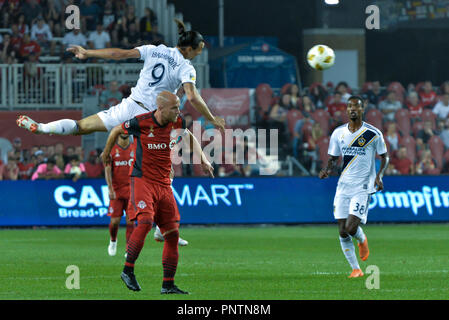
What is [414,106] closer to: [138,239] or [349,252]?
[349,252]

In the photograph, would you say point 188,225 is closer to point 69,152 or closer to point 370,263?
point 69,152

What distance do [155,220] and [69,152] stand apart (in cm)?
1506

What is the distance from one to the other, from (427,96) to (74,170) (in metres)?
12.1

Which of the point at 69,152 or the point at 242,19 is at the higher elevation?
the point at 242,19

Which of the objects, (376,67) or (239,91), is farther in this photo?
(376,67)

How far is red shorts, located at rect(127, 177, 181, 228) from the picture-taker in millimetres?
10727

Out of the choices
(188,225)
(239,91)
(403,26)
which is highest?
(403,26)

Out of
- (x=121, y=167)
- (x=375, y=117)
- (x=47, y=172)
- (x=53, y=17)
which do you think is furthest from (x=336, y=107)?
(x=121, y=167)

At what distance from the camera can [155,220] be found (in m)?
11.0

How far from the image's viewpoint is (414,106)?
2975cm

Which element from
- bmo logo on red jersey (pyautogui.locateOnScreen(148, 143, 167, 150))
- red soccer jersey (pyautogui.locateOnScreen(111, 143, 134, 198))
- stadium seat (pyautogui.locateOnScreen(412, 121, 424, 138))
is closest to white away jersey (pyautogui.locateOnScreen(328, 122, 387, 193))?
bmo logo on red jersey (pyautogui.locateOnScreen(148, 143, 167, 150))

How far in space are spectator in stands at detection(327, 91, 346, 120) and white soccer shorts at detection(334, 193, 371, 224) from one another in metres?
14.4
